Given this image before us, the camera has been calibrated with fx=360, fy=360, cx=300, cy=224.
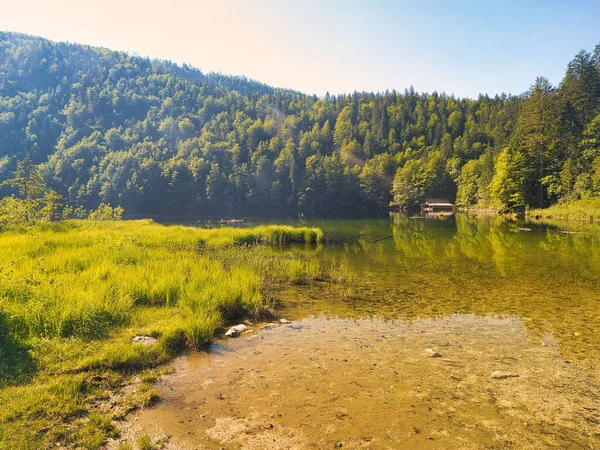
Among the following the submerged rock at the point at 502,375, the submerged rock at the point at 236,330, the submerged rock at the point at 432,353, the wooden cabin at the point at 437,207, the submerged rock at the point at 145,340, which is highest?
the wooden cabin at the point at 437,207

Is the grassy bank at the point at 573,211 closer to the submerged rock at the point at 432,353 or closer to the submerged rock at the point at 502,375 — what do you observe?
the submerged rock at the point at 432,353

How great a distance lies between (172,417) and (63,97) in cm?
23896

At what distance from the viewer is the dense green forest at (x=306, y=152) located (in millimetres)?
76312

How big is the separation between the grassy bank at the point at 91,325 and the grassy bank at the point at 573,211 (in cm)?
6305

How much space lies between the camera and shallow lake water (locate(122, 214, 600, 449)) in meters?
5.75

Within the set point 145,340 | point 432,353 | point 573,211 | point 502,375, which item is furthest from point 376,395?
point 573,211

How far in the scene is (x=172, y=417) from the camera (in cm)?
613

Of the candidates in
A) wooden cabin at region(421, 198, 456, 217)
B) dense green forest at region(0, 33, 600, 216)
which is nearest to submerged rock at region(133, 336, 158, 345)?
dense green forest at region(0, 33, 600, 216)

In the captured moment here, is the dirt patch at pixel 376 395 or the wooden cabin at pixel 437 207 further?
the wooden cabin at pixel 437 207

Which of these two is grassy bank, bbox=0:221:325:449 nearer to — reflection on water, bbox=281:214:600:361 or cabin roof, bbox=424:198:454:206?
reflection on water, bbox=281:214:600:361

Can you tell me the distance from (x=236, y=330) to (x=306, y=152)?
153 metres

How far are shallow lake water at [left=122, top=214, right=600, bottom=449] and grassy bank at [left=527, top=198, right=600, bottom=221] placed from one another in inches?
2054

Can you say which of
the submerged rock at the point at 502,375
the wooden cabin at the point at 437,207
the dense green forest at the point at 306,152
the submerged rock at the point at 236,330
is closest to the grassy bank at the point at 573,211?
the dense green forest at the point at 306,152

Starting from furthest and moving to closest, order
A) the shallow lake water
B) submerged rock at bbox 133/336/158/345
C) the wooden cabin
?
the wooden cabin, submerged rock at bbox 133/336/158/345, the shallow lake water
